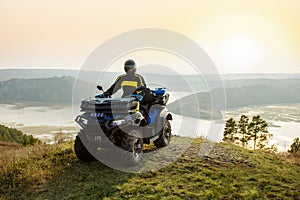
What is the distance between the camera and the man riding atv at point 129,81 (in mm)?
8438

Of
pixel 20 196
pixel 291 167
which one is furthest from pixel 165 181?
pixel 291 167

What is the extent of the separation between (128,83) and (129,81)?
A: 2.6 inches

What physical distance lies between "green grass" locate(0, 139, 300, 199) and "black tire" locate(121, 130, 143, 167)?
0.39 metres

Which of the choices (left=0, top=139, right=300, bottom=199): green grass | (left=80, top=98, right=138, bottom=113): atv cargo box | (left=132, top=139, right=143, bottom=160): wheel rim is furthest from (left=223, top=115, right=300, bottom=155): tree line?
(left=80, top=98, right=138, bottom=113): atv cargo box

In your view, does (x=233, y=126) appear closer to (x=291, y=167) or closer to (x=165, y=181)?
(x=291, y=167)

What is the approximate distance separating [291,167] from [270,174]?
59.2 inches

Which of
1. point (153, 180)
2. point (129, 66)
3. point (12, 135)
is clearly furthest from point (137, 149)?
point (12, 135)

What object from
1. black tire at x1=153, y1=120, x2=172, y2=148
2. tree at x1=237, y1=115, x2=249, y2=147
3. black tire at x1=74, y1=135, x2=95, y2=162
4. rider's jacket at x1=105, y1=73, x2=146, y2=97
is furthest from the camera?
tree at x1=237, y1=115, x2=249, y2=147

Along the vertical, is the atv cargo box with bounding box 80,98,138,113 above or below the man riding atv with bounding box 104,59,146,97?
below

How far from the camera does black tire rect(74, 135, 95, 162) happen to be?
7.64 meters

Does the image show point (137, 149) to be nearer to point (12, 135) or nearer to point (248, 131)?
point (248, 131)

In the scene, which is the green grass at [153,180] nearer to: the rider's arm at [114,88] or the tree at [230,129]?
the rider's arm at [114,88]

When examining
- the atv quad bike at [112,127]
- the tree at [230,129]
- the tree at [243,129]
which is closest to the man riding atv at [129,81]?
the atv quad bike at [112,127]

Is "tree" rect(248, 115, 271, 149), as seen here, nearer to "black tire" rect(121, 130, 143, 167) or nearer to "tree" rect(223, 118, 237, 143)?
"tree" rect(223, 118, 237, 143)
